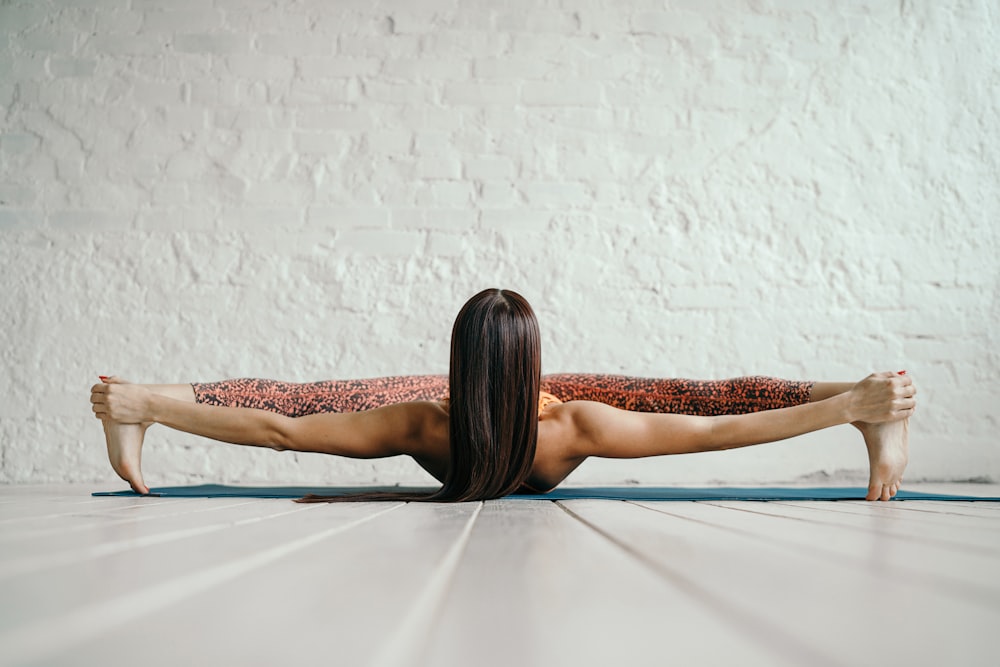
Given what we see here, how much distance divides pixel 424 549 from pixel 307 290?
3.10 meters

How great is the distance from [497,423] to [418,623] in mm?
1566

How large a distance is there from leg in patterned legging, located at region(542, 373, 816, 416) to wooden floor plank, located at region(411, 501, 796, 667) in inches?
83.2

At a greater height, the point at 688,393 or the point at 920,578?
the point at 688,393

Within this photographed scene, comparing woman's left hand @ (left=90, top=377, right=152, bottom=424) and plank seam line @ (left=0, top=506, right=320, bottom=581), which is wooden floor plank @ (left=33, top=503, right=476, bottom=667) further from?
woman's left hand @ (left=90, top=377, right=152, bottom=424)

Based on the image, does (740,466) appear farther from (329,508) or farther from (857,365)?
(329,508)

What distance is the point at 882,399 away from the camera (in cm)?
215

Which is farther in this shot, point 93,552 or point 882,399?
point 882,399

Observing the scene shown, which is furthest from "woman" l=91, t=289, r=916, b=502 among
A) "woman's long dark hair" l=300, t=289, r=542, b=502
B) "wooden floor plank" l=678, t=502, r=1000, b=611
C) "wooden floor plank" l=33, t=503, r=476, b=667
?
"wooden floor plank" l=33, t=503, r=476, b=667

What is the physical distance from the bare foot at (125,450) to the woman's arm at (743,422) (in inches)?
52.5

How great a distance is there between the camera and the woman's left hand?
2.34 meters

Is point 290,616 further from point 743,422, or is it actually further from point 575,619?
point 743,422

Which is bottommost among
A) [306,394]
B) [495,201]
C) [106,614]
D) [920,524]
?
[920,524]

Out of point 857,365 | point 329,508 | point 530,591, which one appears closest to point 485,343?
point 329,508

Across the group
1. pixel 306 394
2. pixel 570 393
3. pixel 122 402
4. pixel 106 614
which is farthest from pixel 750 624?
pixel 570 393
